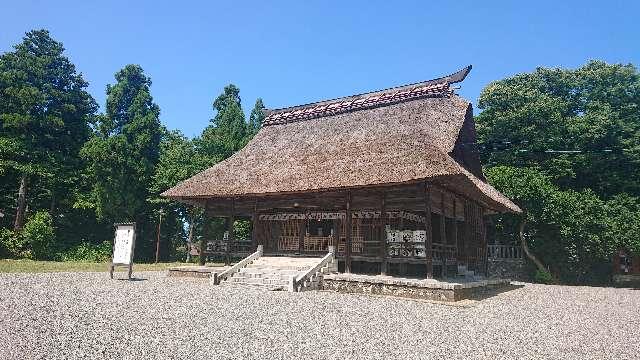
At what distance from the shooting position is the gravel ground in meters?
5.92

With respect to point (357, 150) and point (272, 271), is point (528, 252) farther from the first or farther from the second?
point (272, 271)

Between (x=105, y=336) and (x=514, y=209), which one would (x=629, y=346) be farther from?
(x=514, y=209)

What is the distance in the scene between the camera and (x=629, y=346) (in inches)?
289

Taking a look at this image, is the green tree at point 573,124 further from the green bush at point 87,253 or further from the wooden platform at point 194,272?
the green bush at point 87,253

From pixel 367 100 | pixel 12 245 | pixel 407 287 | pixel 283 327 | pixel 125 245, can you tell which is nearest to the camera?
pixel 283 327

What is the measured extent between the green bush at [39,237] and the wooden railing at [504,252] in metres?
29.9

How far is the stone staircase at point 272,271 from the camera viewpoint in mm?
14688

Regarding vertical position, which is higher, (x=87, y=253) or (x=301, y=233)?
(x=301, y=233)

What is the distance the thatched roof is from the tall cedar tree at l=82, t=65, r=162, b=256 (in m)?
12.8

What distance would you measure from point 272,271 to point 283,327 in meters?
8.42

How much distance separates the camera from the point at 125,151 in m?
30.9

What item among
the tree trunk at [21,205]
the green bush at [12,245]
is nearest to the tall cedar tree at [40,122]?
the tree trunk at [21,205]

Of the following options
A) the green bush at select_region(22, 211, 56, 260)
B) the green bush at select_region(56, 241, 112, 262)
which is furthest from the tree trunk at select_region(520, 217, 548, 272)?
the green bush at select_region(22, 211, 56, 260)

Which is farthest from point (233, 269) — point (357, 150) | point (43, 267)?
point (43, 267)
